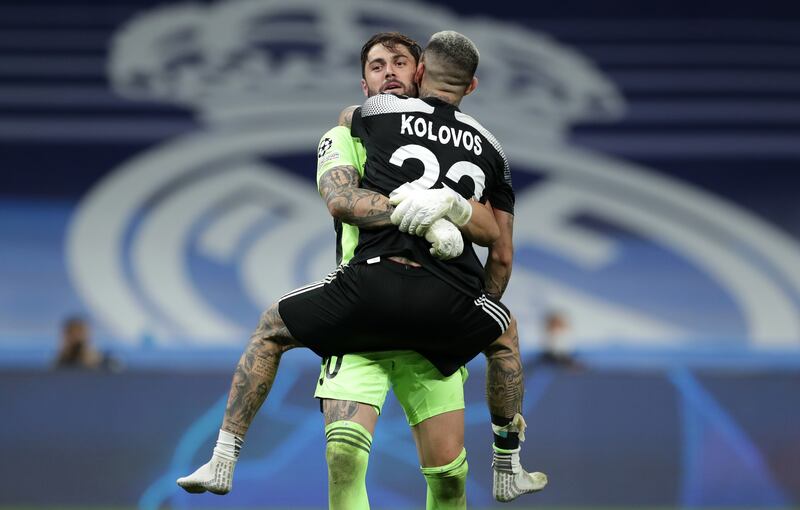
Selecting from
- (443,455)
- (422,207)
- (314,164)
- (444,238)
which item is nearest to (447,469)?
(443,455)

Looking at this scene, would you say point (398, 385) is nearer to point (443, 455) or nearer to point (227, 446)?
point (443, 455)

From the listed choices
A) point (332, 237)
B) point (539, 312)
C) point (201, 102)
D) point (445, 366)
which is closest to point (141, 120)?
point (201, 102)

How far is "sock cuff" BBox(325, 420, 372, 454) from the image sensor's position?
140 inches

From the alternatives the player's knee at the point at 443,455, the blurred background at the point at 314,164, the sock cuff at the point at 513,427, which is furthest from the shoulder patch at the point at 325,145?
the blurred background at the point at 314,164

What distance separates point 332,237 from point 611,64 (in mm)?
3874

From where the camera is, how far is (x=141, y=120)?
11930 millimetres

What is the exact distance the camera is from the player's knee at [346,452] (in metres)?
3.55

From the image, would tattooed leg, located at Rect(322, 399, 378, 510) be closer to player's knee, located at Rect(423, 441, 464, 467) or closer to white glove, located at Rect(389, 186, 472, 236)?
player's knee, located at Rect(423, 441, 464, 467)

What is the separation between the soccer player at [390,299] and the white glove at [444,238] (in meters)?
0.03

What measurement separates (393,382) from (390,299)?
1.61 feet

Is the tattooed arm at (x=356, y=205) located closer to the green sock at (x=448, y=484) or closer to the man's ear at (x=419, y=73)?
the man's ear at (x=419, y=73)

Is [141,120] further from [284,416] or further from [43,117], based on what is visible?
→ [284,416]

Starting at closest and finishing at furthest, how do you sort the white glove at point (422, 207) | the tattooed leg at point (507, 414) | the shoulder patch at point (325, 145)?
the white glove at point (422, 207)
the shoulder patch at point (325, 145)
the tattooed leg at point (507, 414)

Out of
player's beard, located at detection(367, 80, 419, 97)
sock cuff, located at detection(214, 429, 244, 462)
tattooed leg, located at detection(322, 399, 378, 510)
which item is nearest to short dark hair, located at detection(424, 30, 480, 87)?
player's beard, located at detection(367, 80, 419, 97)
